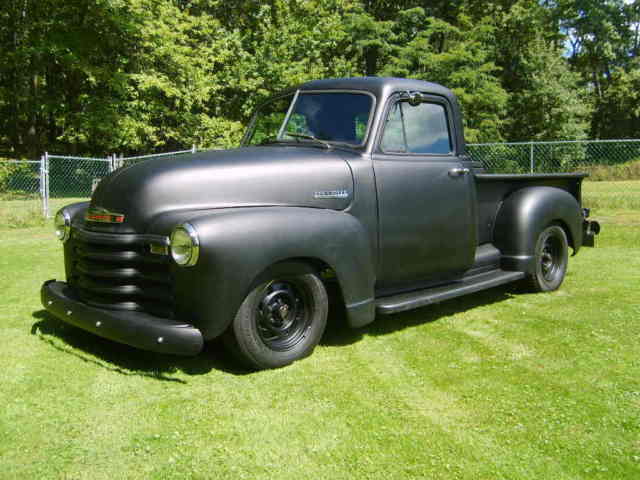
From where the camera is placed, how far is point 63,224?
4551 mm

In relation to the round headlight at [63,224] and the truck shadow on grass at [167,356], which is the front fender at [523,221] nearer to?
the truck shadow on grass at [167,356]

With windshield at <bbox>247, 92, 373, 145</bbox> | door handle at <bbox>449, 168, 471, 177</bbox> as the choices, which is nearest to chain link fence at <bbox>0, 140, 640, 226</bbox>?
door handle at <bbox>449, 168, 471, 177</bbox>

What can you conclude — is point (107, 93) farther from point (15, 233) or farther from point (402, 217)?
point (402, 217)

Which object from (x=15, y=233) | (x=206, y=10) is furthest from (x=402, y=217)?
(x=206, y=10)

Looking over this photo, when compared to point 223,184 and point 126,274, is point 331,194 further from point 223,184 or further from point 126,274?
point 126,274

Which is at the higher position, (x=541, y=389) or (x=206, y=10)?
(x=206, y=10)

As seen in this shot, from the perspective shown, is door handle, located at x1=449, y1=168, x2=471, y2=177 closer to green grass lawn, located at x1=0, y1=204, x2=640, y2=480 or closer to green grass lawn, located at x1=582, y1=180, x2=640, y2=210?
green grass lawn, located at x1=0, y1=204, x2=640, y2=480

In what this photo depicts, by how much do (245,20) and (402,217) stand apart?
25.2 meters

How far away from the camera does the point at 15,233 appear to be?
36.1 feet

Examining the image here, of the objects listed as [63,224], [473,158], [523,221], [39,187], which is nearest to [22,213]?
[39,187]

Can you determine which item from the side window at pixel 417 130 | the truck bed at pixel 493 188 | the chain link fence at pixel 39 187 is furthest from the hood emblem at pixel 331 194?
the chain link fence at pixel 39 187

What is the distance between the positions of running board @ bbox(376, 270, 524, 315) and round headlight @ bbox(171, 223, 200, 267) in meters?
1.59

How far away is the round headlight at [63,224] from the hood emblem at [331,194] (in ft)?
6.19

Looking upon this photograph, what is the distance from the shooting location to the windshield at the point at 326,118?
466 cm
